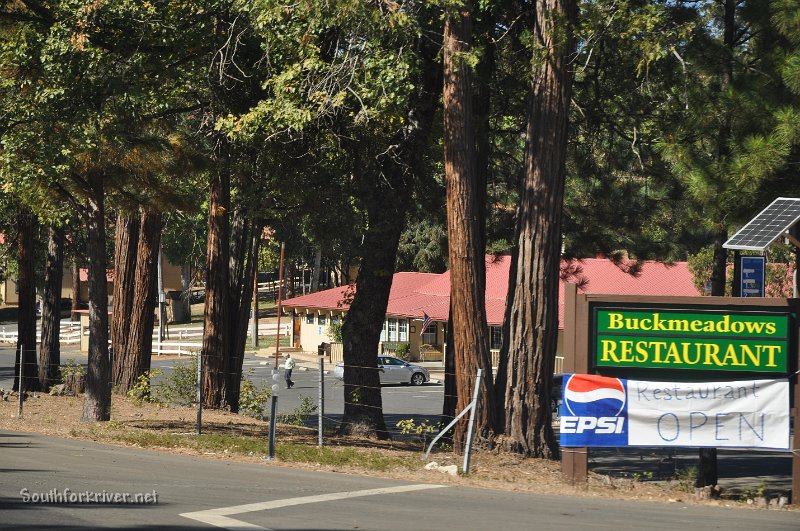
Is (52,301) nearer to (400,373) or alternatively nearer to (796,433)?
(400,373)

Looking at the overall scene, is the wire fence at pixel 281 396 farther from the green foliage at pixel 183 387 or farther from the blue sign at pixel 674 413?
the blue sign at pixel 674 413

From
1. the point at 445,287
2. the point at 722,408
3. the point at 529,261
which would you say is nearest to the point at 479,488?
the point at 722,408

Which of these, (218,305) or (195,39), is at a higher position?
(195,39)

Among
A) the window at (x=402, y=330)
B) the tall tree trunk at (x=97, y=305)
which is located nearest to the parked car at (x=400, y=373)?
the window at (x=402, y=330)

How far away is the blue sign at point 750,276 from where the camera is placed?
629 inches

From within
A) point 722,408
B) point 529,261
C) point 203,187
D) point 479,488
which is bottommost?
point 479,488

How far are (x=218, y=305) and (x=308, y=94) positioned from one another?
8.36 meters

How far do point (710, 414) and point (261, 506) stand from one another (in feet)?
17.8

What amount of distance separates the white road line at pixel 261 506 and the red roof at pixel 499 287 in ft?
78.8

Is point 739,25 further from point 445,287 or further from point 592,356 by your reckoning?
point 445,287

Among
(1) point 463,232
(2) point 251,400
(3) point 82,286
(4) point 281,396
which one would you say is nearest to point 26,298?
(2) point 251,400

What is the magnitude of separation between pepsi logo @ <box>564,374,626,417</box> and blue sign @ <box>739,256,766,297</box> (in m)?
5.03

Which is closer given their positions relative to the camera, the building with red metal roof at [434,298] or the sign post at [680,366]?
the sign post at [680,366]

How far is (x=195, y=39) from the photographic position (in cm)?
1669
